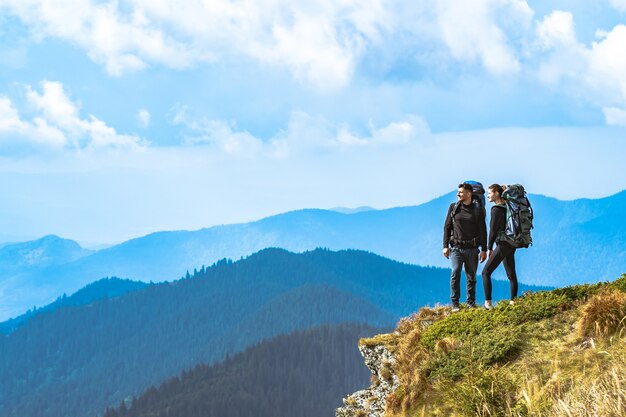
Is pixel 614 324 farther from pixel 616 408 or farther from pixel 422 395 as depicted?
pixel 616 408

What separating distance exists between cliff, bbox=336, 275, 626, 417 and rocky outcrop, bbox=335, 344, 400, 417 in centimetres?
3

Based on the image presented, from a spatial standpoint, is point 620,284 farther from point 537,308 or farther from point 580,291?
point 537,308

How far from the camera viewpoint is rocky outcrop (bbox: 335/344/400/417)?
17672 millimetres

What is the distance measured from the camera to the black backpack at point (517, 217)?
18.0 m

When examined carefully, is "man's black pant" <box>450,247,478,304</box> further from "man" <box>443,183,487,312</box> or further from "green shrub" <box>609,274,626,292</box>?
"green shrub" <box>609,274,626,292</box>

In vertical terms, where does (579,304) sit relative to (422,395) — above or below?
above

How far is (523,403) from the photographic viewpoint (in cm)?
959

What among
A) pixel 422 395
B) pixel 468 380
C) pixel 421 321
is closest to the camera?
pixel 468 380

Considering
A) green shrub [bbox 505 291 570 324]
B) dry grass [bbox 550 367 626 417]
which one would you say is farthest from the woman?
dry grass [bbox 550 367 626 417]

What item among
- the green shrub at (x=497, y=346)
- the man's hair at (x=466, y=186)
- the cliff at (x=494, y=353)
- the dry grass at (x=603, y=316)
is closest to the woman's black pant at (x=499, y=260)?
the cliff at (x=494, y=353)

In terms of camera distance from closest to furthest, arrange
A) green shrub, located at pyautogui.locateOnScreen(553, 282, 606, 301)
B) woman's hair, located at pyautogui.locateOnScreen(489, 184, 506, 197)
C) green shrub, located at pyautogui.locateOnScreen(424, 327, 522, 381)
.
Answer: green shrub, located at pyautogui.locateOnScreen(424, 327, 522, 381), green shrub, located at pyautogui.locateOnScreen(553, 282, 606, 301), woman's hair, located at pyautogui.locateOnScreen(489, 184, 506, 197)

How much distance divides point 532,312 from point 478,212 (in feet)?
11.6

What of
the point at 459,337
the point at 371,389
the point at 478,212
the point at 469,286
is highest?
the point at 478,212

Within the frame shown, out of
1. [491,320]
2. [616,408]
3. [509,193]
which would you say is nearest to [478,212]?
[509,193]
